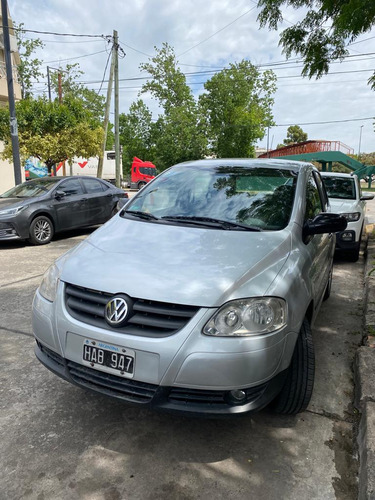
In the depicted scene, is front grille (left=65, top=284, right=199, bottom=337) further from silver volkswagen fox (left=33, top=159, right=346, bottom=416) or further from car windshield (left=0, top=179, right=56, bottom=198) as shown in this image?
car windshield (left=0, top=179, right=56, bottom=198)

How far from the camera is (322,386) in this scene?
2900 mm

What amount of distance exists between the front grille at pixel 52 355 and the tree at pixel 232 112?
31.8 meters

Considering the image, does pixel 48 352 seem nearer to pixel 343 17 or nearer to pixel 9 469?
pixel 9 469

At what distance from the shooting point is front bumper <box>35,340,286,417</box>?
1935mm

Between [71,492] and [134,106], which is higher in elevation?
[134,106]

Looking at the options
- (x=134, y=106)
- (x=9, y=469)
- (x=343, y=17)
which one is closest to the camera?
(x=9, y=469)

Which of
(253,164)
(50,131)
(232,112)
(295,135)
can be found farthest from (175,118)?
(295,135)

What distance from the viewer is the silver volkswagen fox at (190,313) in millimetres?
1907

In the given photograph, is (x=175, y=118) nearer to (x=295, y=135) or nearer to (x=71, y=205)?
(x=71, y=205)

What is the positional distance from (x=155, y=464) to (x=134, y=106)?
45503 millimetres

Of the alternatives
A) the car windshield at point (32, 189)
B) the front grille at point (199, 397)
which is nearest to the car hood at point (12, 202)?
the car windshield at point (32, 189)

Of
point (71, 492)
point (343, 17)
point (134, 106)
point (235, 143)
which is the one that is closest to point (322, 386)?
point (71, 492)

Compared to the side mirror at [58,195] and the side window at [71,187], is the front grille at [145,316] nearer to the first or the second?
the side mirror at [58,195]

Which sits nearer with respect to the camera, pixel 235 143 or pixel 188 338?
pixel 188 338
